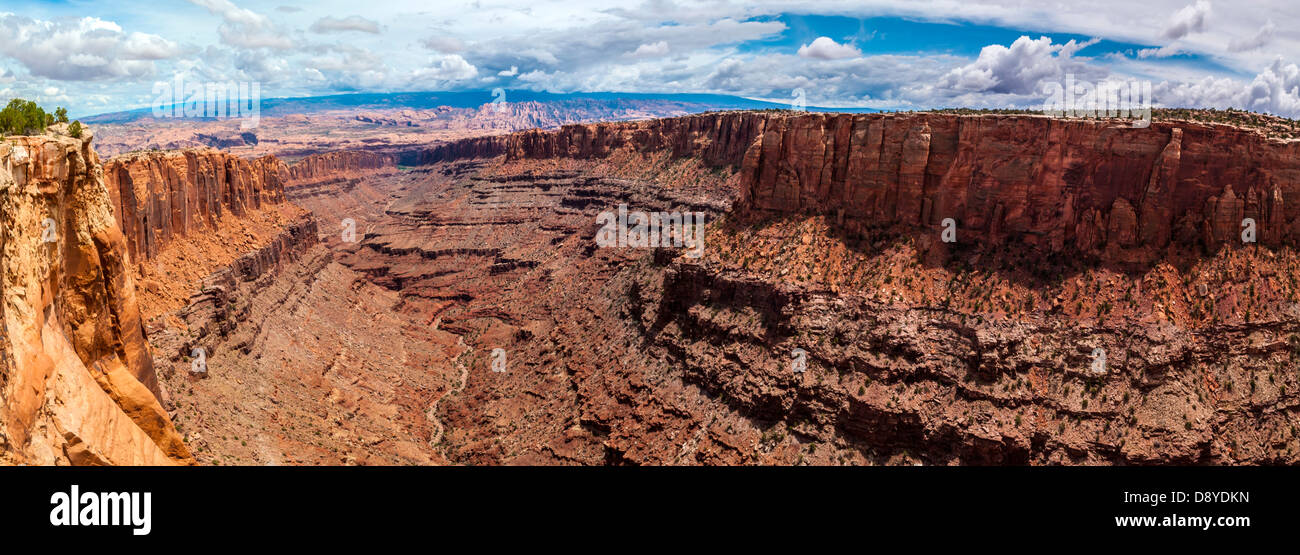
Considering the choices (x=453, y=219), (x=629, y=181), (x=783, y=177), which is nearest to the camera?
(x=783, y=177)

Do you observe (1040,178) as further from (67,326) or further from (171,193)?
(171,193)

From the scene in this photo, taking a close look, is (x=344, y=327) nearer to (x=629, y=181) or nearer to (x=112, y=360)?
(x=112, y=360)

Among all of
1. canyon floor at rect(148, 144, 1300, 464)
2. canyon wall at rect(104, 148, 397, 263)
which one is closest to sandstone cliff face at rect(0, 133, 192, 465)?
canyon floor at rect(148, 144, 1300, 464)

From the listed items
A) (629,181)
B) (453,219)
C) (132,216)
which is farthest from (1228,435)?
(453,219)

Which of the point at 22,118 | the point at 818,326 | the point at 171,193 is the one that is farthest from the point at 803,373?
the point at 171,193

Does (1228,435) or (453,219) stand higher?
(453,219)
